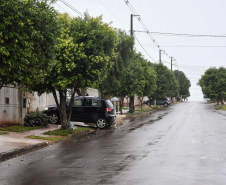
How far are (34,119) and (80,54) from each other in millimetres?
5375

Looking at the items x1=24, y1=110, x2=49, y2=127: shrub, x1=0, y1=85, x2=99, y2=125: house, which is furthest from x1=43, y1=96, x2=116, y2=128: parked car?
x1=0, y1=85, x2=99, y2=125: house

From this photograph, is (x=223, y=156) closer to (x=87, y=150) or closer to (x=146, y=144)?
(x=146, y=144)

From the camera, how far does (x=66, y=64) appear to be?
53.9 ft

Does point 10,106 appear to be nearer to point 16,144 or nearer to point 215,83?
point 16,144

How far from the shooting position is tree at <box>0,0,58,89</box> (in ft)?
31.7

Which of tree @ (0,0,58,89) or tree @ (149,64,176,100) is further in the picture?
tree @ (149,64,176,100)

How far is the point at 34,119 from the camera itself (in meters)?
19.8

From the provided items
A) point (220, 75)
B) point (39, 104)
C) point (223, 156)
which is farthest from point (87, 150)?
point (220, 75)

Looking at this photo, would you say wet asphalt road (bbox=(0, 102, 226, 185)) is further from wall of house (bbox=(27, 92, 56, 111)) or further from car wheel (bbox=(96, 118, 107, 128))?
wall of house (bbox=(27, 92, 56, 111))

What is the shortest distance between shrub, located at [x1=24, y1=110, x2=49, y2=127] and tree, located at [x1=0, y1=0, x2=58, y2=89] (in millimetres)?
8384

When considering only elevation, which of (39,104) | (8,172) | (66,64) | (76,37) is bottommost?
(8,172)

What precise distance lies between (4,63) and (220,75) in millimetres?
59377

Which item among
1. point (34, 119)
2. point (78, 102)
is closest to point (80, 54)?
point (34, 119)

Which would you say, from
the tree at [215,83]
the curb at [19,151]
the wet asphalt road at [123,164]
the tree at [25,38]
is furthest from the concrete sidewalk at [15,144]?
the tree at [215,83]
